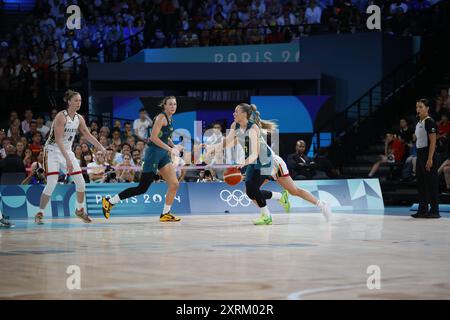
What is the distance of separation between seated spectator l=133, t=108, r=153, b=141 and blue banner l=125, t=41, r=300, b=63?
4.31 m

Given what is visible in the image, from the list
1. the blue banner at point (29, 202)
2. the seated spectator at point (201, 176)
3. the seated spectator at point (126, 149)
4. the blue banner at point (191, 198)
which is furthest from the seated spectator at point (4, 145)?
the seated spectator at point (201, 176)

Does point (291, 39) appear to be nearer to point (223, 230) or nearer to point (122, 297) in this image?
point (223, 230)

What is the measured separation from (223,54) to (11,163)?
9.46 metres

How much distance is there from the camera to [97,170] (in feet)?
64.4

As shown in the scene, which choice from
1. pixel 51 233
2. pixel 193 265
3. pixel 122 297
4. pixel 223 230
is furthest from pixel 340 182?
pixel 122 297

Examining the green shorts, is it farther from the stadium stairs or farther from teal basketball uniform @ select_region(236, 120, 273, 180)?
the stadium stairs

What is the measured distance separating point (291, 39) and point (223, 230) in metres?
14.6

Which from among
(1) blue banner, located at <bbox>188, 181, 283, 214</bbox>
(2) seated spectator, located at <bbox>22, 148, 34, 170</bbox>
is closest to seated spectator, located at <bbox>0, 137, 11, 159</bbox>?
(2) seated spectator, located at <bbox>22, 148, 34, 170</bbox>

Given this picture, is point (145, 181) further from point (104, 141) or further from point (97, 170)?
point (104, 141)

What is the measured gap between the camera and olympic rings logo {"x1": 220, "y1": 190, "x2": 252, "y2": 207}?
63.0ft

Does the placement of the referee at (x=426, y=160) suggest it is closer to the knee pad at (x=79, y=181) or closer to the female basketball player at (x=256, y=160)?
the female basketball player at (x=256, y=160)

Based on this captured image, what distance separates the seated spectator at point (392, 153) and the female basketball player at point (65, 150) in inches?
364
